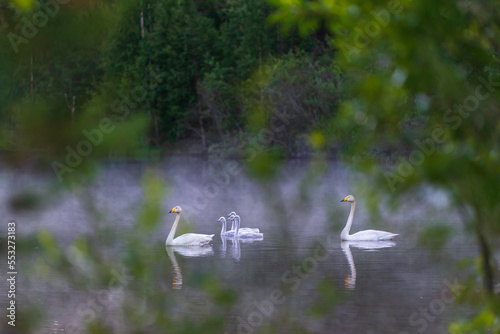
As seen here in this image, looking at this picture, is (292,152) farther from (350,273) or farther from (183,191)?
(350,273)

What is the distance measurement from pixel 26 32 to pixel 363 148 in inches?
30.0

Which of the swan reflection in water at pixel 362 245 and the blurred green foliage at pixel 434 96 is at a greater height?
the blurred green foliage at pixel 434 96


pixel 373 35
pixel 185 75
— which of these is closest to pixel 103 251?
pixel 373 35

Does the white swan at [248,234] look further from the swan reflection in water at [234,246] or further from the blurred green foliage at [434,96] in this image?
the blurred green foliage at [434,96]

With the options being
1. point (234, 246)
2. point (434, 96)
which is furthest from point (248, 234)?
point (434, 96)

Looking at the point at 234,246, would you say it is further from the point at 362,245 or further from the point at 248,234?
the point at 362,245

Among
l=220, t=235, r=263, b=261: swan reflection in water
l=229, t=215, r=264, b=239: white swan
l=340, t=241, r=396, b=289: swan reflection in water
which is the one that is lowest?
l=340, t=241, r=396, b=289: swan reflection in water

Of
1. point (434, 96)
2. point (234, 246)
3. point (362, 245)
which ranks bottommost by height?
point (362, 245)

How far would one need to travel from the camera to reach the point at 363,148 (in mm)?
1955

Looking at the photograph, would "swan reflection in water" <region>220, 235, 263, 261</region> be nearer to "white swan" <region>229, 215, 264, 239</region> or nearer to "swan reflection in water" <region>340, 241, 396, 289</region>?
"white swan" <region>229, 215, 264, 239</region>

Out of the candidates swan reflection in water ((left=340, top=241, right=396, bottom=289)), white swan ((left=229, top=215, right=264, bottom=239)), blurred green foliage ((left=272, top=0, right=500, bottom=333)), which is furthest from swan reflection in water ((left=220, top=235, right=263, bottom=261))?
blurred green foliage ((left=272, top=0, right=500, bottom=333))

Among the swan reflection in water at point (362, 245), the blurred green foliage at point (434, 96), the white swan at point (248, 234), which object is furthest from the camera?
the white swan at point (248, 234)

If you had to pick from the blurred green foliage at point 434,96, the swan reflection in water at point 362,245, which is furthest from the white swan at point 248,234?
the blurred green foliage at point 434,96

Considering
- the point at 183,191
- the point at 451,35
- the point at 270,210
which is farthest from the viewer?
the point at 183,191
